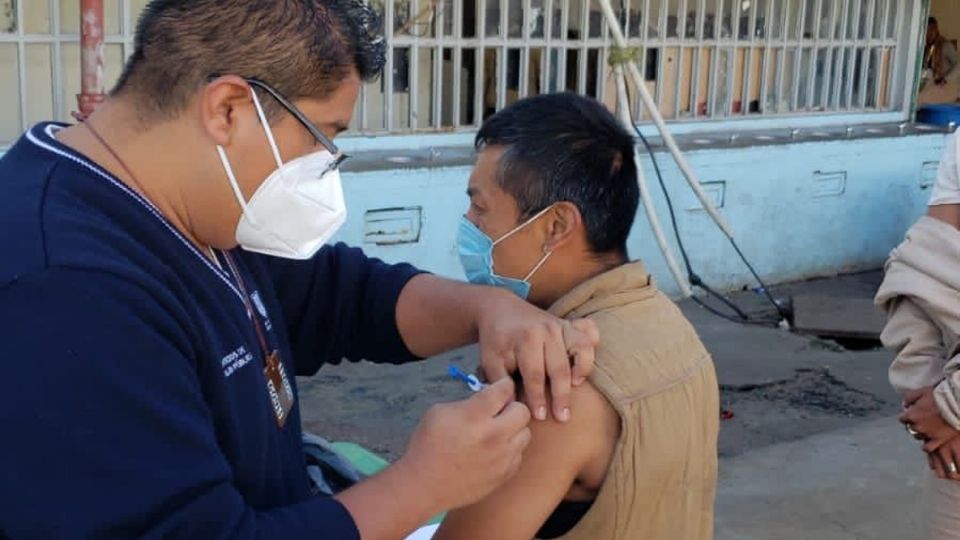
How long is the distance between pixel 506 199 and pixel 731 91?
18.7ft

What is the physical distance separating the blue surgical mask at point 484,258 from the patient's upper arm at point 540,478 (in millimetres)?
340

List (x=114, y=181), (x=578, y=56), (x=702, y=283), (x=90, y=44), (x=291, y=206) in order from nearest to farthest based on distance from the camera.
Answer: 1. (x=114, y=181)
2. (x=291, y=206)
3. (x=90, y=44)
4. (x=578, y=56)
5. (x=702, y=283)

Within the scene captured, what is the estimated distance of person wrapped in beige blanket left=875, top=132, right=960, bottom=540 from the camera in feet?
7.77

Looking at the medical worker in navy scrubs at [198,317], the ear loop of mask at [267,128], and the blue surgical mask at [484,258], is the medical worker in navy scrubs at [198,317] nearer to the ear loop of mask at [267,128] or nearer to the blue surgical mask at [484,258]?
the ear loop of mask at [267,128]

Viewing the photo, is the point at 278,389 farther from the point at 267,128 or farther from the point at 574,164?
the point at 574,164

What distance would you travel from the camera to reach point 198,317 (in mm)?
1306

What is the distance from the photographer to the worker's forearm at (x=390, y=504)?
4.27 ft

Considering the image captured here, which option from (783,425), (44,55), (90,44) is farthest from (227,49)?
(783,425)

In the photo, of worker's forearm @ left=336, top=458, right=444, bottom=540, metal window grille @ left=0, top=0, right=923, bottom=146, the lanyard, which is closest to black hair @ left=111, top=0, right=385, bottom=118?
the lanyard

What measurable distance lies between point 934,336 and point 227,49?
1.76m

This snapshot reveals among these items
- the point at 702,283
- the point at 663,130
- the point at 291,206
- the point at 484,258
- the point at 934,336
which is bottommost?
the point at 702,283

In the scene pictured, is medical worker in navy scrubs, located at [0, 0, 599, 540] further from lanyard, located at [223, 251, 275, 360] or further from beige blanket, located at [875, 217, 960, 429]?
beige blanket, located at [875, 217, 960, 429]

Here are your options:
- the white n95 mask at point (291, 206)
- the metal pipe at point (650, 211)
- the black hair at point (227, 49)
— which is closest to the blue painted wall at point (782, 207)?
the metal pipe at point (650, 211)

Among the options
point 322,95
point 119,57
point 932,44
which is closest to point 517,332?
point 322,95
